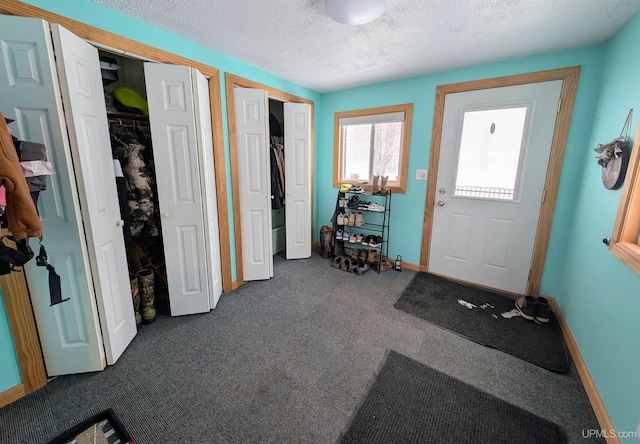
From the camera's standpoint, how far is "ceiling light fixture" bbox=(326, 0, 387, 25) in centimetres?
143

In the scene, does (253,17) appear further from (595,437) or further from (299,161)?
(595,437)

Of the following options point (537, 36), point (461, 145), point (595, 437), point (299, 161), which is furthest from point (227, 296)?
point (537, 36)

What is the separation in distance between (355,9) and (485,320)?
2.56m

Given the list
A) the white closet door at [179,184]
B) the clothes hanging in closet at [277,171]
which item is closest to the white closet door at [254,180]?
the clothes hanging in closet at [277,171]

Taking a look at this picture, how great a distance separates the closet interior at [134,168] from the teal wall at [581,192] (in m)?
0.55

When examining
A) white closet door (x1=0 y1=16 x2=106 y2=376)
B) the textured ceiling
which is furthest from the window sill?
white closet door (x1=0 y1=16 x2=106 y2=376)

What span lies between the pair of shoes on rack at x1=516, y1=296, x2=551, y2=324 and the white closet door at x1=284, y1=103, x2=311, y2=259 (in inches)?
96.1

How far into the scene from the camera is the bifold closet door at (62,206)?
4.09 ft

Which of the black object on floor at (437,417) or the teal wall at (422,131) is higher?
the teal wall at (422,131)

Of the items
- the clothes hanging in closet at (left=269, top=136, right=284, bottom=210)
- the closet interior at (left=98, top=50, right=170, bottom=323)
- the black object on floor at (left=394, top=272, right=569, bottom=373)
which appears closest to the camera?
the black object on floor at (left=394, top=272, right=569, bottom=373)

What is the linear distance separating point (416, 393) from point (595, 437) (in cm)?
85

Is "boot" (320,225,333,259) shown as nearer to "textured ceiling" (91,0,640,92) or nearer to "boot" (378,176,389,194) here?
"boot" (378,176,389,194)

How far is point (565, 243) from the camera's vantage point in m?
2.31

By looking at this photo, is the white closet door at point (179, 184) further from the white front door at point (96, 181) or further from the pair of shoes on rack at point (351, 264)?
the pair of shoes on rack at point (351, 264)
